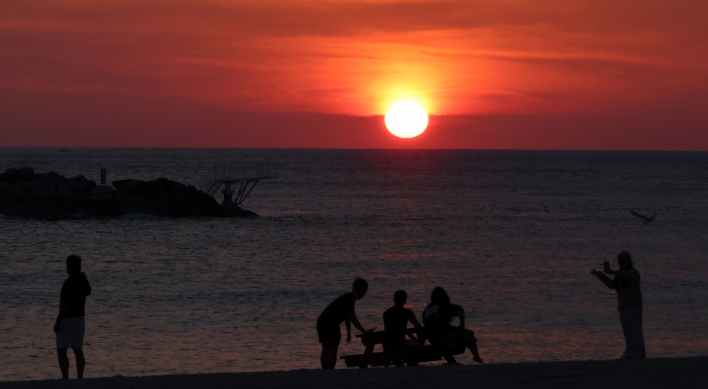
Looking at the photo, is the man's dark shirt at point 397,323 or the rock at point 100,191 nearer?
the man's dark shirt at point 397,323

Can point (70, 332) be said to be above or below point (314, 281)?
above

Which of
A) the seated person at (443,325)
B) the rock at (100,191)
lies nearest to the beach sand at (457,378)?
the seated person at (443,325)

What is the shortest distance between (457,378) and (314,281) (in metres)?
19.7

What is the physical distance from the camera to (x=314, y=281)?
2936cm

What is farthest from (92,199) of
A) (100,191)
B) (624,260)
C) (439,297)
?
(624,260)

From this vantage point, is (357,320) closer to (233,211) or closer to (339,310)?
(339,310)

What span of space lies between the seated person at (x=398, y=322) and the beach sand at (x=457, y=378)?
456 mm

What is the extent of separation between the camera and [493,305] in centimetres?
2391

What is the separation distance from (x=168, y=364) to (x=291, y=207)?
5722 cm

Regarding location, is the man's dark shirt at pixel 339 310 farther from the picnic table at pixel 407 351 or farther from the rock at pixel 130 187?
the rock at pixel 130 187

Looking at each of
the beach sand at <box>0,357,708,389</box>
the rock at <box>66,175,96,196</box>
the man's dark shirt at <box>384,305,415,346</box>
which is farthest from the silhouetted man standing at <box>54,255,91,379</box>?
the rock at <box>66,175,96,196</box>

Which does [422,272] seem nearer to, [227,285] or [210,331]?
[227,285]

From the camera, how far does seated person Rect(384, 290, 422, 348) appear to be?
1088 cm

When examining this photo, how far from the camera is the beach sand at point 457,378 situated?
9.53 meters
